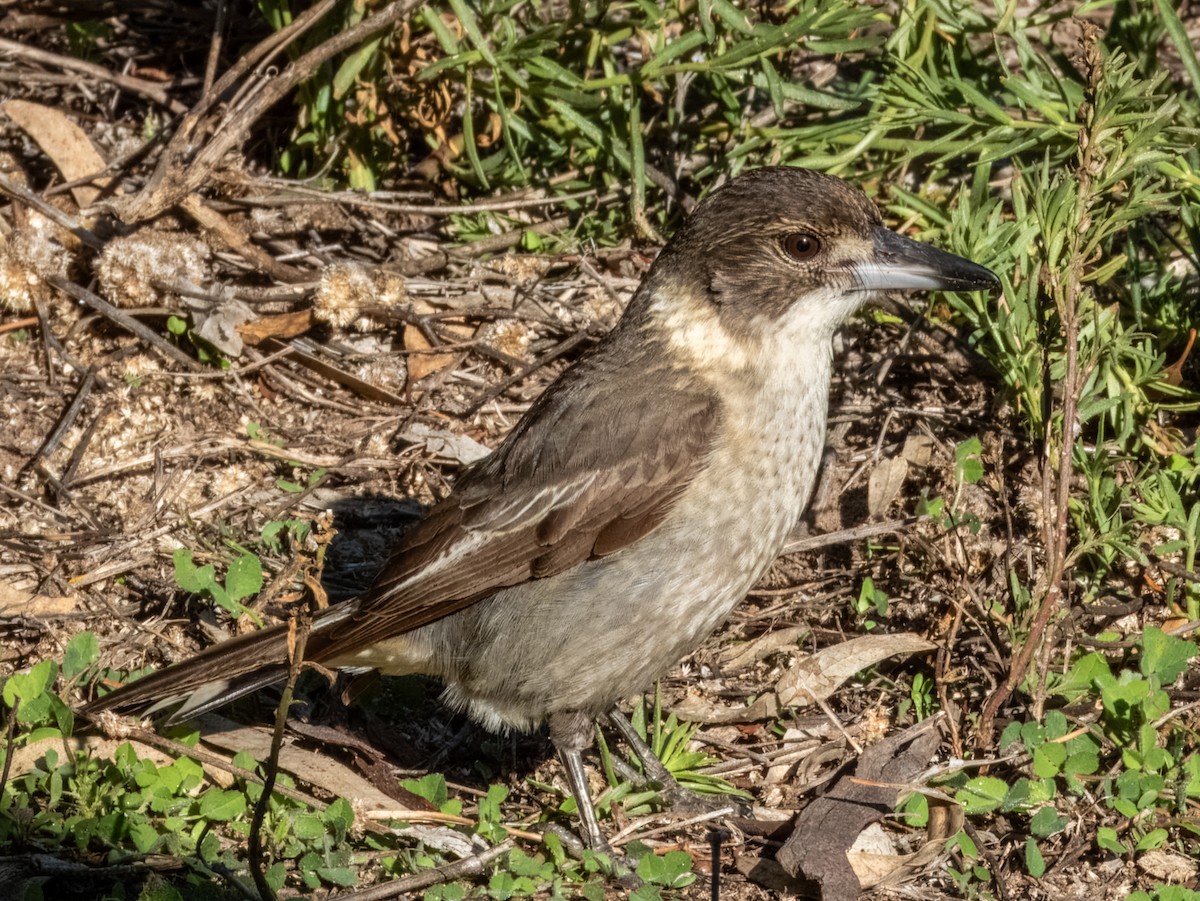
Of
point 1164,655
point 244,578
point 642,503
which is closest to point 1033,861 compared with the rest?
point 1164,655

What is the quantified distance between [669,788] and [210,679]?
1582mm

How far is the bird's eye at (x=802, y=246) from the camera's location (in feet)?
15.3

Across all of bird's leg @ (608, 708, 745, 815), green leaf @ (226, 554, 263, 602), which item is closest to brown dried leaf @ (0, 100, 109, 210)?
green leaf @ (226, 554, 263, 602)

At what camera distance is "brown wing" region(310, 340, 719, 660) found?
4492mm

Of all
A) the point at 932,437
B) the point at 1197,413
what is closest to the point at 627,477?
the point at 932,437

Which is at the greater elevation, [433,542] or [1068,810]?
[433,542]

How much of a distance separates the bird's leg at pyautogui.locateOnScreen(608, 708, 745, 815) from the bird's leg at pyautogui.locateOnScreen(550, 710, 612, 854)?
26 cm

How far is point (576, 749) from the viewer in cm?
470

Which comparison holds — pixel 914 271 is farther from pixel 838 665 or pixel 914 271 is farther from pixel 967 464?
pixel 838 665

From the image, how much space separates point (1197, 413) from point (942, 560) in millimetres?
1415

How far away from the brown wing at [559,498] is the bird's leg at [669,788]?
82 centimetres

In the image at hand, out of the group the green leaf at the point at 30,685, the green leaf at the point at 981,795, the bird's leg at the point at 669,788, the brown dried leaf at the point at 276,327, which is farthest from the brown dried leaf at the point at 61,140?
the green leaf at the point at 981,795

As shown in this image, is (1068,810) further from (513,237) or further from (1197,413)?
(513,237)

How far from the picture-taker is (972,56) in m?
6.17
